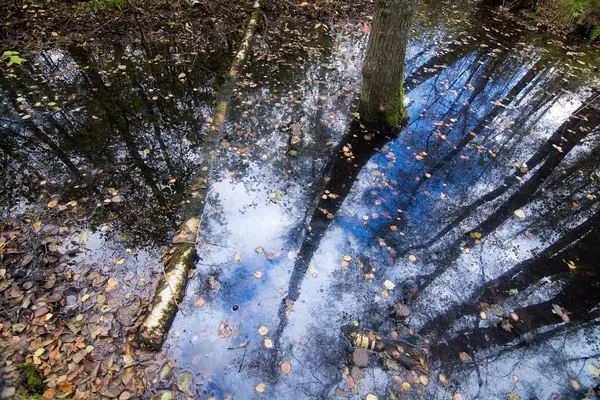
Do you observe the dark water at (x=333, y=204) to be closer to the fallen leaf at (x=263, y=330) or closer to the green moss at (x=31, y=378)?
the fallen leaf at (x=263, y=330)

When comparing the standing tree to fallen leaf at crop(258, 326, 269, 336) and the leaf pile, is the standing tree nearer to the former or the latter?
fallen leaf at crop(258, 326, 269, 336)

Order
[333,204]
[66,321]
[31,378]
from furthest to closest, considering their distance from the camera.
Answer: [333,204] → [66,321] → [31,378]

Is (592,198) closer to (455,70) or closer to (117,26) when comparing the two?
(455,70)

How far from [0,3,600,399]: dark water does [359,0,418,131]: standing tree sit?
33 centimetres

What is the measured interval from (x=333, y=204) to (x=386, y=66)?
2278mm

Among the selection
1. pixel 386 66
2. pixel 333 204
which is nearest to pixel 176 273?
pixel 333 204

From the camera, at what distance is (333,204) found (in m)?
4.45

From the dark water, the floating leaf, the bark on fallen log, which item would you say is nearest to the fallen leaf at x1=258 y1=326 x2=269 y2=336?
the dark water

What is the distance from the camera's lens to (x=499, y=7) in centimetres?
1115

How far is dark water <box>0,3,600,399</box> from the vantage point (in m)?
3.16

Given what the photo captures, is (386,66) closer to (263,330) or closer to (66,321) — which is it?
(263,330)


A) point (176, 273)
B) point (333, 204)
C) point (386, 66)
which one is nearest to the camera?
point (176, 273)

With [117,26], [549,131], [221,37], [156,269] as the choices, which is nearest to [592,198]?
[549,131]

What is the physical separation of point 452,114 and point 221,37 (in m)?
5.74
